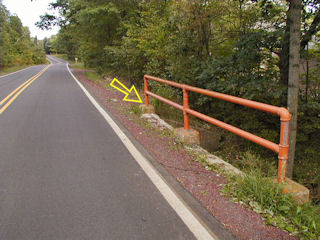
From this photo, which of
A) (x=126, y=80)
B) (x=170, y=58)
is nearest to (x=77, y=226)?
(x=170, y=58)

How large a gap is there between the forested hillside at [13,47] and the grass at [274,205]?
4334 centimetres

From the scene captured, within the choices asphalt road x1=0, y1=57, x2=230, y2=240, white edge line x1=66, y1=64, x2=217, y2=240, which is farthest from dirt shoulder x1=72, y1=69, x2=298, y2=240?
asphalt road x1=0, y1=57, x2=230, y2=240

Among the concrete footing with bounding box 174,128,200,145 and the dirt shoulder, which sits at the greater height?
the concrete footing with bounding box 174,128,200,145

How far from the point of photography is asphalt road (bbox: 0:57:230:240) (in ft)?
9.01

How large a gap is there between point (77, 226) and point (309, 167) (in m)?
5.57

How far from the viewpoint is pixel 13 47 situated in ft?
177

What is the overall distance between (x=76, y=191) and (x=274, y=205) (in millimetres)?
2394

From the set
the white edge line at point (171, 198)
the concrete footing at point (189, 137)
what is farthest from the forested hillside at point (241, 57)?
the white edge line at point (171, 198)

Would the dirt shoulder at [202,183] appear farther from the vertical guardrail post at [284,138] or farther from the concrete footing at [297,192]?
the vertical guardrail post at [284,138]

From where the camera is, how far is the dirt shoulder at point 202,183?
2672mm

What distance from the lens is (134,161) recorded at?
4.45 m

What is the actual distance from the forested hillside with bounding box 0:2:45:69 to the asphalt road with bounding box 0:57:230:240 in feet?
131

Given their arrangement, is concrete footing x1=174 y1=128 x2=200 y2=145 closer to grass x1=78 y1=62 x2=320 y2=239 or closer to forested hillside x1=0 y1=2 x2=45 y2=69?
grass x1=78 y1=62 x2=320 y2=239

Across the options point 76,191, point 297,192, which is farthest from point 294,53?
point 76,191
